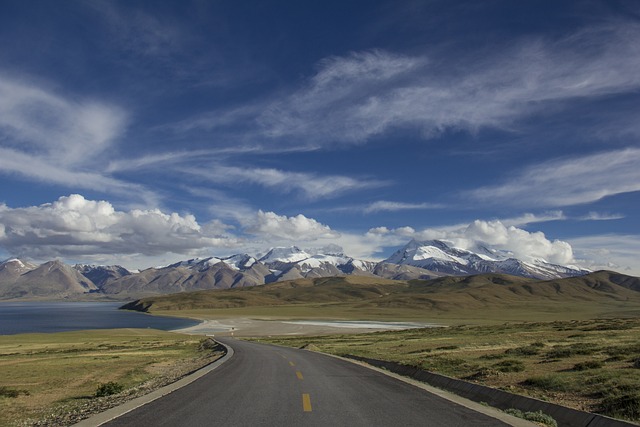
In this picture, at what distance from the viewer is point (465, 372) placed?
25828 mm

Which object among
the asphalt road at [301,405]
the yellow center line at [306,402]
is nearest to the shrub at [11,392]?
the asphalt road at [301,405]

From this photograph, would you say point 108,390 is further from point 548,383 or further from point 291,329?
point 291,329

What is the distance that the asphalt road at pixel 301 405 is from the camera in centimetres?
1270

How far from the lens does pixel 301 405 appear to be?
49.6 feet

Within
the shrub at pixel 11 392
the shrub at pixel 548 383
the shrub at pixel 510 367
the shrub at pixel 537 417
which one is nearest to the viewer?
the shrub at pixel 537 417

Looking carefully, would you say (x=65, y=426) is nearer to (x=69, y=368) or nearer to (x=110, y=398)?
(x=110, y=398)

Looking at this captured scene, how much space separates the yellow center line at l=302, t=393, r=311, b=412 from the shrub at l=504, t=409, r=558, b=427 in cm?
592

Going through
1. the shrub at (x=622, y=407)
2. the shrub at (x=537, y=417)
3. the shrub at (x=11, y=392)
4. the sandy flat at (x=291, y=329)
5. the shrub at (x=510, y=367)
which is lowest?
the sandy flat at (x=291, y=329)

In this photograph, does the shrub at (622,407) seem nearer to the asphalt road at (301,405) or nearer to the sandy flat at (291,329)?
the asphalt road at (301,405)

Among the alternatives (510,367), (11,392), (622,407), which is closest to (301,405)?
(622,407)

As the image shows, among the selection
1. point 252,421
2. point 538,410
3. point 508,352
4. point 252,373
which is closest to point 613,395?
point 538,410

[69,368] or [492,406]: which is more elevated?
[492,406]

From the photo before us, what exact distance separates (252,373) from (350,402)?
1078 centimetres

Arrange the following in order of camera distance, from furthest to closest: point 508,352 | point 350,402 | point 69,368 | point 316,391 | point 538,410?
point 69,368
point 508,352
point 316,391
point 350,402
point 538,410
